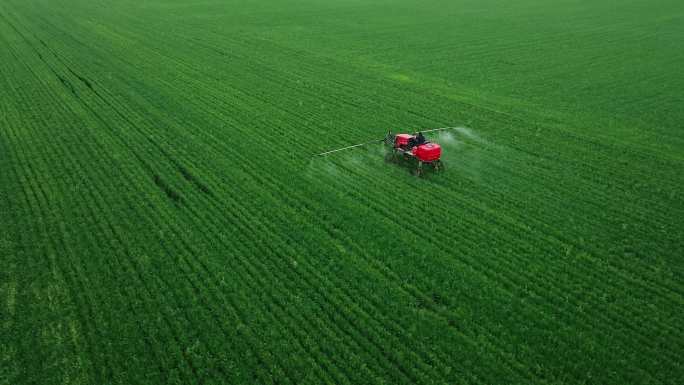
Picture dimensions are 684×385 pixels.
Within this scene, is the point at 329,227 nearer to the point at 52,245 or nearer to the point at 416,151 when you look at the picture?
the point at 416,151

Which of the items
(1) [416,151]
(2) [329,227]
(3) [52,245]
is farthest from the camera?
(1) [416,151]

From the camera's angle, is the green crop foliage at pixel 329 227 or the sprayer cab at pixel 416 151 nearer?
the green crop foliage at pixel 329 227

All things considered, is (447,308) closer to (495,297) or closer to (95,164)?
(495,297)

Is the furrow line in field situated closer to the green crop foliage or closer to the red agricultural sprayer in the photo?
the green crop foliage

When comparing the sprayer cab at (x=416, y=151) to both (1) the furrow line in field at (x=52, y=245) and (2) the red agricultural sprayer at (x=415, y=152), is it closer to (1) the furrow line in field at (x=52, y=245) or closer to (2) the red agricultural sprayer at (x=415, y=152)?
(2) the red agricultural sprayer at (x=415, y=152)

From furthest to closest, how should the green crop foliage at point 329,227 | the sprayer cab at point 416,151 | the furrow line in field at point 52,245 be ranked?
the sprayer cab at point 416,151
the furrow line in field at point 52,245
the green crop foliage at point 329,227

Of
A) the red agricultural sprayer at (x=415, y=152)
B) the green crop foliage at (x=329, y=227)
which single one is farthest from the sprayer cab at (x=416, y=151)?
the green crop foliage at (x=329, y=227)

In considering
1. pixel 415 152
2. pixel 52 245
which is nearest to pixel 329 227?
pixel 415 152
